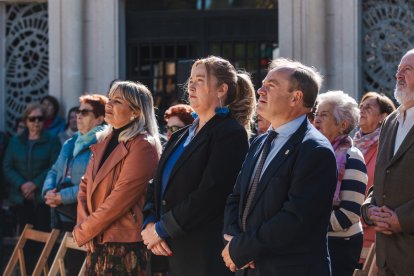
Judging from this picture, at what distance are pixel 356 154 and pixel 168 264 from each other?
1.41 meters

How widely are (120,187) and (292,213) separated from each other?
2.08m

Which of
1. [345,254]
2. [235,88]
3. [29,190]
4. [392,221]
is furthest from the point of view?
[29,190]

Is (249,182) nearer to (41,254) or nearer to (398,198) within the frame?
(398,198)

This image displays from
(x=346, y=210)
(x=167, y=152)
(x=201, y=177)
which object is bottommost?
(x=346, y=210)

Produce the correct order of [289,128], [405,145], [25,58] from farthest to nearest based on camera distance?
[25,58] → [405,145] → [289,128]

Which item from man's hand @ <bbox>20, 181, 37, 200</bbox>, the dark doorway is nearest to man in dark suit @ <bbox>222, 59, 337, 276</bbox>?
man's hand @ <bbox>20, 181, 37, 200</bbox>

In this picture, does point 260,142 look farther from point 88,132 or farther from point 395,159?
point 88,132

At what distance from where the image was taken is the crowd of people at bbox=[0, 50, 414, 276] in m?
5.06

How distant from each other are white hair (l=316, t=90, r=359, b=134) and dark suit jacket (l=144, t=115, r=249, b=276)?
950mm

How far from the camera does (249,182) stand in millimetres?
5273

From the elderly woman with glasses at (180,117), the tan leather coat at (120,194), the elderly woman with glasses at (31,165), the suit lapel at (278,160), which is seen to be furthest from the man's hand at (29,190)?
the suit lapel at (278,160)

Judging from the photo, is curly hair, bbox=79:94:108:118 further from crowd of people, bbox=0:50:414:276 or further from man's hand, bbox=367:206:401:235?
man's hand, bbox=367:206:401:235

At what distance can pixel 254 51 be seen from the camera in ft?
38.1

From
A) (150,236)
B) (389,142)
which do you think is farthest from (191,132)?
(389,142)
